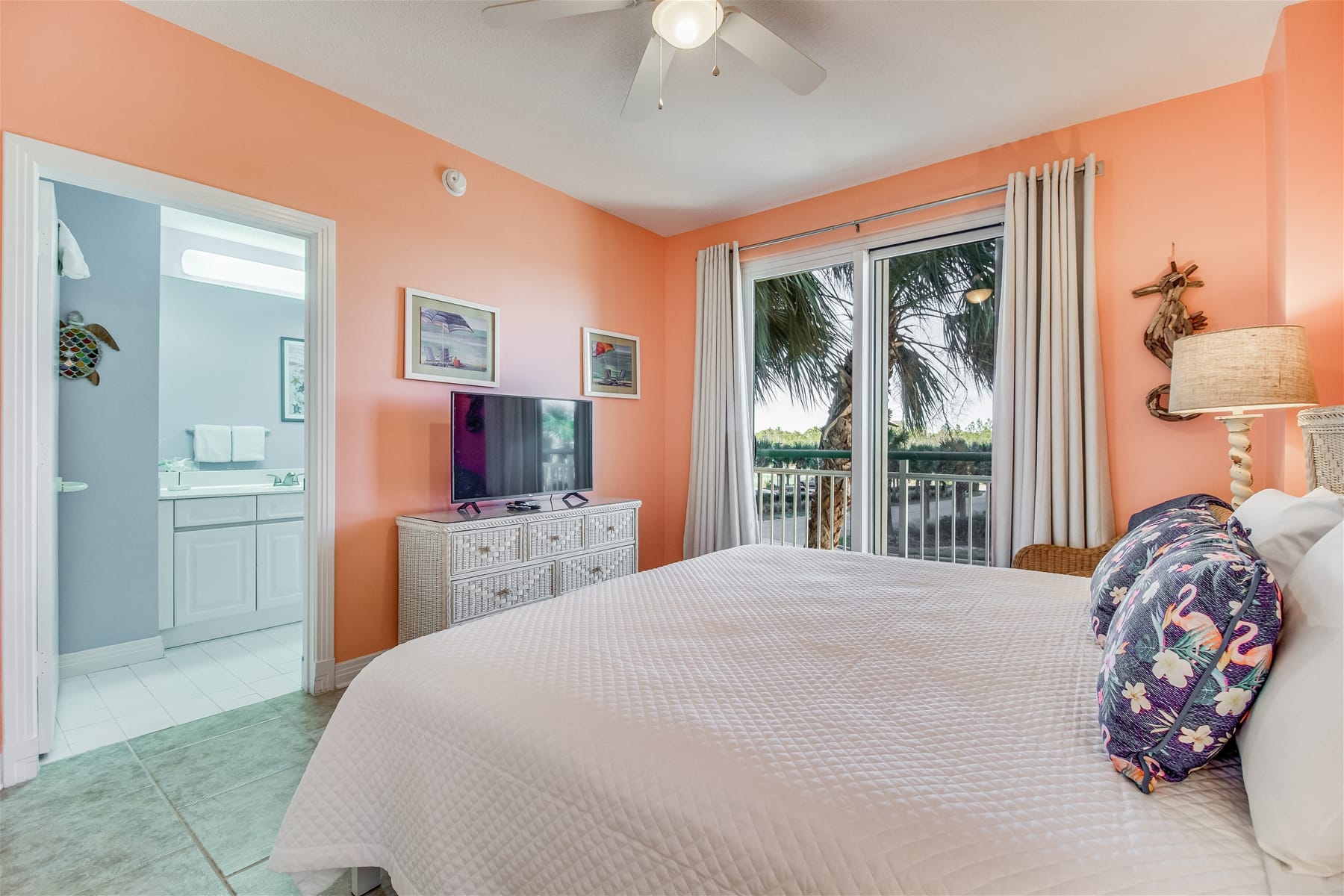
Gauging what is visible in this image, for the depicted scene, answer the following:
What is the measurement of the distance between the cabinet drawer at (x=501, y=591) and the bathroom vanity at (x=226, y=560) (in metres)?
1.03

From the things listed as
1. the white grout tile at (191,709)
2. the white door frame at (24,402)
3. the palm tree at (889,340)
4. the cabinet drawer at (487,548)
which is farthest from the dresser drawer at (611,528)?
the white door frame at (24,402)

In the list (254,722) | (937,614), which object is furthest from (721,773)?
(254,722)

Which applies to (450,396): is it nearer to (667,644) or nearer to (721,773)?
(667,644)

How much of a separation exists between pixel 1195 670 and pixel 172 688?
141 inches

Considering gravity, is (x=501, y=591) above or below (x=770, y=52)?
below

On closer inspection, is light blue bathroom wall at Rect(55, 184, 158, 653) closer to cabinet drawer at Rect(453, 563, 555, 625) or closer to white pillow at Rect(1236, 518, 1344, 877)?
cabinet drawer at Rect(453, 563, 555, 625)

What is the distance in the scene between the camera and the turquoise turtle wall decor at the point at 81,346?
2794 mm

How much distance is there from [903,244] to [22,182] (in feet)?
12.4

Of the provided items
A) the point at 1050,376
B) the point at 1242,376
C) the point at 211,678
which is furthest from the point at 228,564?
the point at 1242,376

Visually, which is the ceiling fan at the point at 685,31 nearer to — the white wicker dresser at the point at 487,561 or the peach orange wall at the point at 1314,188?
the peach orange wall at the point at 1314,188

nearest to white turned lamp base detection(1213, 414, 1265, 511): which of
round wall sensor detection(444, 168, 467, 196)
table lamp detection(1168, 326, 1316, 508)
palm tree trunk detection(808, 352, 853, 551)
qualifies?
table lamp detection(1168, 326, 1316, 508)

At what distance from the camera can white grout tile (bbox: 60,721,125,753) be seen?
2.14 metres

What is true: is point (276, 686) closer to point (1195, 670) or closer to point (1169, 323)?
point (1195, 670)

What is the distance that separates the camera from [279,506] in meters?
3.58
